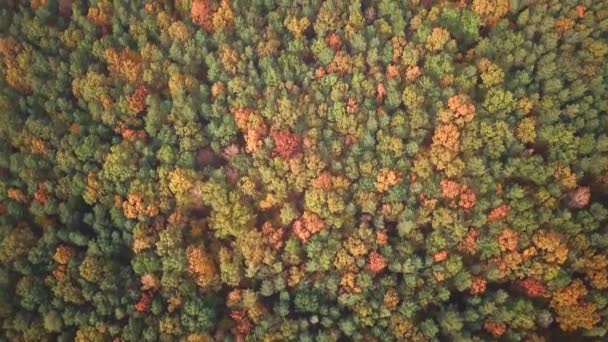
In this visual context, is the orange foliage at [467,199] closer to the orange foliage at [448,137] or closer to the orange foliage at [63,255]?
the orange foliage at [448,137]

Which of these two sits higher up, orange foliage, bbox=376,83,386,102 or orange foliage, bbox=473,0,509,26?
orange foliage, bbox=473,0,509,26

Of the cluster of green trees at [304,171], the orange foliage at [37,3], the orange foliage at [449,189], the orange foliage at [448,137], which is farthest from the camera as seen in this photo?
the orange foliage at [37,3]

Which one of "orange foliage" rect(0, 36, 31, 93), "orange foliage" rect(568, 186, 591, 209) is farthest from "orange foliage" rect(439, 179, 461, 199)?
"orange foliage" rect(0, 36, 31, 93)

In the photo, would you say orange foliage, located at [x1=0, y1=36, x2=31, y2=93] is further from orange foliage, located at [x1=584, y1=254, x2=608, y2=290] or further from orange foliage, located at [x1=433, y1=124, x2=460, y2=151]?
orange foliage, located at [x1=584, y1=254, x2=608, y2=290]

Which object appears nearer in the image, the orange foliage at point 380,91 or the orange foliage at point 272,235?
the orange foliage at point 272,235

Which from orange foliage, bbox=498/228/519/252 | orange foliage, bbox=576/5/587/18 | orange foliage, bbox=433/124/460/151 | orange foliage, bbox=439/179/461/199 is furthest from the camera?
orange foliage, bbox=576/5/587/18

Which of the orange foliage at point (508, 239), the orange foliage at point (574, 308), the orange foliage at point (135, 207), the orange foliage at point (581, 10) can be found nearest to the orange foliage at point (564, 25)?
the orange foliage at point (581, 10)
